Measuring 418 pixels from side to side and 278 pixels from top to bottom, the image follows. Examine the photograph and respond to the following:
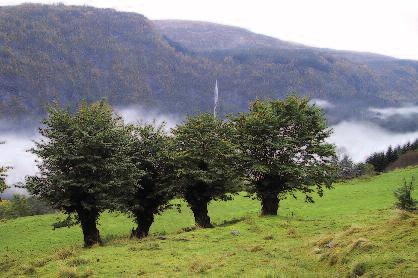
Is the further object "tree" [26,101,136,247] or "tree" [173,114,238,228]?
"tree" [173,114,238,228]

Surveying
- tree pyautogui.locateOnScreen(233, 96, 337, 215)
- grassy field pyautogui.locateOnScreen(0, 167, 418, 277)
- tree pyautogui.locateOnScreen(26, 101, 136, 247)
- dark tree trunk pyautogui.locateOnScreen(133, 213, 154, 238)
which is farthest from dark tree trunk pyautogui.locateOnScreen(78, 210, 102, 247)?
tree pyautogui.locateOnScreen(233, 96, 337, 215)

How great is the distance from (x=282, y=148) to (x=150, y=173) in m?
13.6

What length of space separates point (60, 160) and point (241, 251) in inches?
727

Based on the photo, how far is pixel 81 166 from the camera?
38.4 m

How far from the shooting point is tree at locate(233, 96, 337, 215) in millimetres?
47438

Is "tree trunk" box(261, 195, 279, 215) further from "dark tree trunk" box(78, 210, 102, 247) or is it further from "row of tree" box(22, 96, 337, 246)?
"dark tree trunk" box(78, 210, 102, 247)

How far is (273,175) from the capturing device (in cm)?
4847

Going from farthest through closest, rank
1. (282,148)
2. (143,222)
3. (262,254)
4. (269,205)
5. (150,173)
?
1. (269,205)
2. (143,222)
3. (282,148)
4. (150,173)
5. (262,254)

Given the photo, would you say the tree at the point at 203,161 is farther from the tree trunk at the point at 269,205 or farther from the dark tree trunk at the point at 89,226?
the dark tree trunk at the point at 89,226

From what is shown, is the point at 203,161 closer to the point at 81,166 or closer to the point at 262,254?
the point at 81,166

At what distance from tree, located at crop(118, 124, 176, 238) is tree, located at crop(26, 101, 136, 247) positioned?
5.08 metres

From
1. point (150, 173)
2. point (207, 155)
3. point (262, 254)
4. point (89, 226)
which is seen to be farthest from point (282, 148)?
point (262, 254)

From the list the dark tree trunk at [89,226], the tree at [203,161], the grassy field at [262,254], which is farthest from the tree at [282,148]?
the dark tree trunk at [89,226]

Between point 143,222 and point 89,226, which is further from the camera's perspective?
point 143,222
